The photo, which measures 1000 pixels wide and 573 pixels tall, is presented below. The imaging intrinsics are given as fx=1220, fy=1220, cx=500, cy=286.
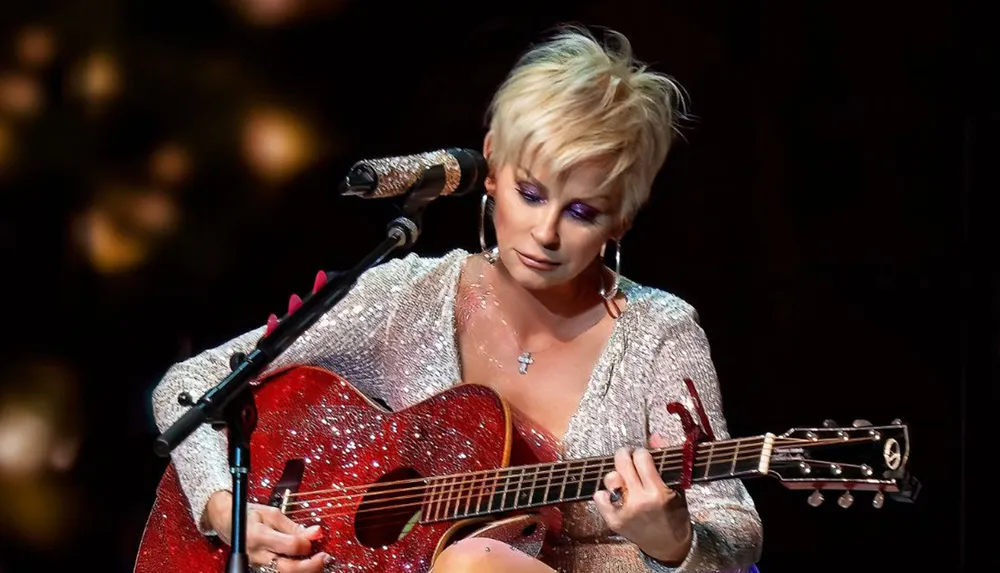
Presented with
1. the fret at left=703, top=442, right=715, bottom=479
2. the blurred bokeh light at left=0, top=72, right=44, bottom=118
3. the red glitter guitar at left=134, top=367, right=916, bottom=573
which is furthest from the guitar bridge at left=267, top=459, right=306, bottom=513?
the blurred bokeh light at left=0, top=72, right=44, bottom=118

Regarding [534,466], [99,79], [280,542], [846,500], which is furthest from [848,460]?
[99,79]

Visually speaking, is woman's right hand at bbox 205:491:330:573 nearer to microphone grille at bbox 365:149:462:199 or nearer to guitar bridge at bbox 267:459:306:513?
guitar bridge at bbox 267:459:306:513

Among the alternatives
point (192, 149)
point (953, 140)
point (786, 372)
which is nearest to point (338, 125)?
point (192, 149)

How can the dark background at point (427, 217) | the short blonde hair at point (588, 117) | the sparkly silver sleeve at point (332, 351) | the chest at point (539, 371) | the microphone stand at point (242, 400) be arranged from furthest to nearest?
the dark background at point (427, 217) → the sparkly silver sleeve at point (332, 351) → the chest at point (539, 371) → the short blonde hair at point (588, 117) → the microphone stand at point (242, 400)

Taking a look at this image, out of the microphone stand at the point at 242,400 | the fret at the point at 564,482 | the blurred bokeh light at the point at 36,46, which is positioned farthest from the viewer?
the blurred bokeh light at the point at 36,46

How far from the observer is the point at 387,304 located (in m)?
2.55

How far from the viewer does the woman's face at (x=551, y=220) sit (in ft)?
7.40

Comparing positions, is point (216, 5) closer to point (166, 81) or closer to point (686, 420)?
point (166, 81)

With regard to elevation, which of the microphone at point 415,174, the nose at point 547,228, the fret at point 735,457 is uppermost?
the microphone at point 415,174

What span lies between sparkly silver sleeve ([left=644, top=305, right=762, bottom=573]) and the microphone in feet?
1.80

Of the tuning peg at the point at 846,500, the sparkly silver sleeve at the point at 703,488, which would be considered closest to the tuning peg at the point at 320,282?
the sparkly silver sleeve at the point at 703,488

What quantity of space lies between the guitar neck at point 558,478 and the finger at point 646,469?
1.1 inches

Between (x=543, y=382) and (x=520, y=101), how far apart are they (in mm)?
551

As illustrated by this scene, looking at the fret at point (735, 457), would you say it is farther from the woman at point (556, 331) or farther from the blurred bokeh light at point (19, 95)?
the blurred bokeh light at point (19, 95)
